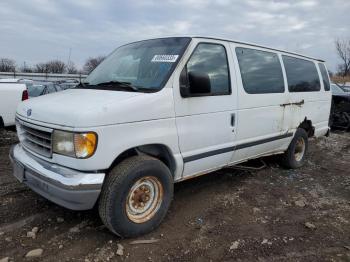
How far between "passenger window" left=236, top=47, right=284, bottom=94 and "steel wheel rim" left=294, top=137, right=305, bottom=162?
56.3 inches

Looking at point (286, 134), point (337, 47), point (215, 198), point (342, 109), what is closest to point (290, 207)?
point (215, 198)

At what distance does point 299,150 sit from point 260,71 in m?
2.25

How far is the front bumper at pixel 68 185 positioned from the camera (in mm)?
3150

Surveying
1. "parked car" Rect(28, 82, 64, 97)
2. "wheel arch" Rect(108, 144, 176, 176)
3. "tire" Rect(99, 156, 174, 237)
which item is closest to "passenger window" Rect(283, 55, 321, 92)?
"wheel arch" Rect(108, 144, 176, 176)

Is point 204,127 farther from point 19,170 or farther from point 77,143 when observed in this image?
point 19,170

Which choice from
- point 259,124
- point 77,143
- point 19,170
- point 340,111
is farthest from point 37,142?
point 340,111

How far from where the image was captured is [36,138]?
3621mm

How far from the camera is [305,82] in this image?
627cm

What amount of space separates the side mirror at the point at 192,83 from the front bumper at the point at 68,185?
1.27 meters

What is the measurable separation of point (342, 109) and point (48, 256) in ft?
35.9

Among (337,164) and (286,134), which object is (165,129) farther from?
(337,164)

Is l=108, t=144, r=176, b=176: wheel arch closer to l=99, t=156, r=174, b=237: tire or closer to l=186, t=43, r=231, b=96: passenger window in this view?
l=99, t=156, r=174, b=237: tire

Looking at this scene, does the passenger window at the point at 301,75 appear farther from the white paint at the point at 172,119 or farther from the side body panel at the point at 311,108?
the white paint at the point at 172,119

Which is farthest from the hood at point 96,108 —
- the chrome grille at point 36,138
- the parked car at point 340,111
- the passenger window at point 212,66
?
the parked car at point 340,111
